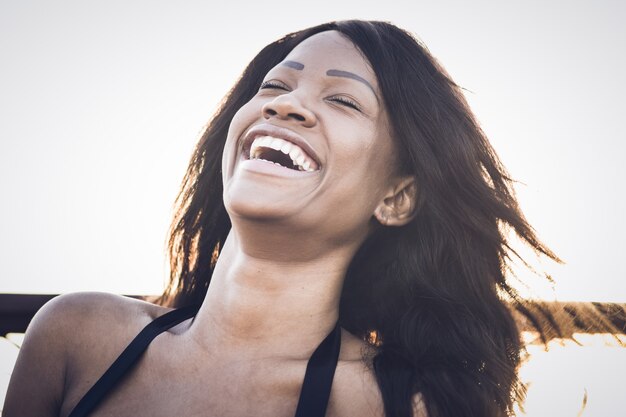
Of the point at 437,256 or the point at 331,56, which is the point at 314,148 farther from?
the point at 437,256

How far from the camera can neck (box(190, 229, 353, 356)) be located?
1.92 meters

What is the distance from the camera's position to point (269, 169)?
6.15 feet

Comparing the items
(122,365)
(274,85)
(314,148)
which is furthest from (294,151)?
(122,365)

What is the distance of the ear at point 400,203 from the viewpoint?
87.2 inches

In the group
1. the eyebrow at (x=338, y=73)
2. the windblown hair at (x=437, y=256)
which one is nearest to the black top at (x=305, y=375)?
the windblown hair at (x=437, y=256)

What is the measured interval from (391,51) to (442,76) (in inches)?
10.5

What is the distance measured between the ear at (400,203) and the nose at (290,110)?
1.58 feet

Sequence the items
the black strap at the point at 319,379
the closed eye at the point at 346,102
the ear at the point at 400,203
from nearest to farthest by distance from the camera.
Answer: the black strap at the point at 319,379 < the closed eye at the point at 346,102 < the ear at the point at 400,203

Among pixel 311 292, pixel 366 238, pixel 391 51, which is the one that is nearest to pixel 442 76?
pixel 391 51

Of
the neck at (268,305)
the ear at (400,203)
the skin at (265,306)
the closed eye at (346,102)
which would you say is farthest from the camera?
the ear at (400,203)

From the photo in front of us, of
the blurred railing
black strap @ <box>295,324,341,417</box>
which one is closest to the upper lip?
black strap @ <box>295,324,341,417</box>

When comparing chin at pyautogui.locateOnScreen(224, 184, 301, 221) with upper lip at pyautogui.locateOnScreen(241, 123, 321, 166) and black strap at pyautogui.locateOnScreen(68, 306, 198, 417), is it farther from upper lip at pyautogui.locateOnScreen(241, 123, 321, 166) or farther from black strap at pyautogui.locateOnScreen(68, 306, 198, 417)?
black strap at pyautogui.locateOnScreen(68, 306, 198, 417)

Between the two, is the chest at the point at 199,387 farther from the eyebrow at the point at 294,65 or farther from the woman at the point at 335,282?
the eyebrow at the point at 294,65

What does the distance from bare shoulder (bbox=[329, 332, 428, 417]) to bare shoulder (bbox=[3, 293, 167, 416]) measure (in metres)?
0.77
